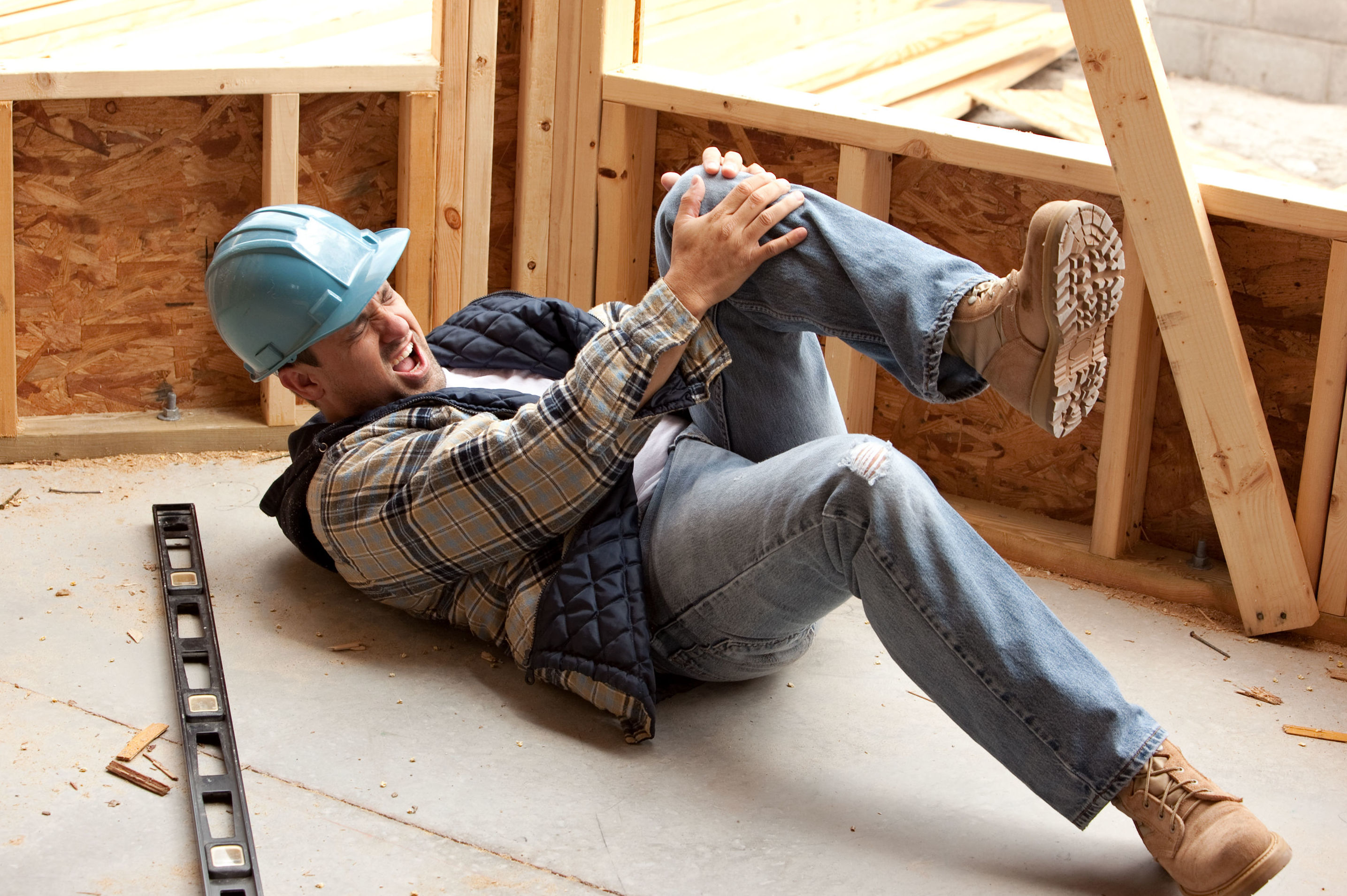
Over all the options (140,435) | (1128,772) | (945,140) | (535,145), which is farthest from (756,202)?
(140,435)

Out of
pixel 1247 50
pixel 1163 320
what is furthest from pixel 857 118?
pixel 1247 50

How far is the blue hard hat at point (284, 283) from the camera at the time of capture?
2.42 meters

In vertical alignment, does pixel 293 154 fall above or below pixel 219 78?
below

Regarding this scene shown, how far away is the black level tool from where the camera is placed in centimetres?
202

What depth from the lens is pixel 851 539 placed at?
2096 millimetres

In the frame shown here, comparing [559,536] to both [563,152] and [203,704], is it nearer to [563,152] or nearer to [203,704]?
[203,704]

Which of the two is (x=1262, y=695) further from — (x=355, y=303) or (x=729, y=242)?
(x=355, y=303)

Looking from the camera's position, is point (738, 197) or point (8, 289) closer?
point (738, 197)

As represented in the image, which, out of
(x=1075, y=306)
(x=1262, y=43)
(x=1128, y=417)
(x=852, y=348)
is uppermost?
(x=1262, y=43)

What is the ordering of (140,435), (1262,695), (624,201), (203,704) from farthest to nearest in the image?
(624,201) → (140,435) → (1262,695) → (203,704)

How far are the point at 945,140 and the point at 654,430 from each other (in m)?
1.04

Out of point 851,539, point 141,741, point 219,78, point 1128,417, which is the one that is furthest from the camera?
point 219,78

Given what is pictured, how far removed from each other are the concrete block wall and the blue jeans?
4204 mm

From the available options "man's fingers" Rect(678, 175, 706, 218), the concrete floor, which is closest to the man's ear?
the concrete floor
